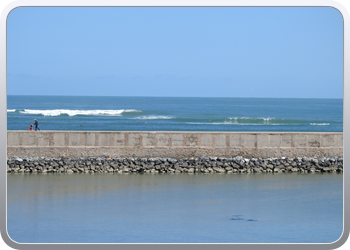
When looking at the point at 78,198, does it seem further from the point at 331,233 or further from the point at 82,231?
the point at 331,233

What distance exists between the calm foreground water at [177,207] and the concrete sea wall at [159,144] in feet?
3.18

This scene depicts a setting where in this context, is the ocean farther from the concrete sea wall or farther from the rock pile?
the concrete sea wall

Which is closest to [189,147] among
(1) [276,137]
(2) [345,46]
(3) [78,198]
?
(1) [276,137]

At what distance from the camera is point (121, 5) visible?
15.1 feet

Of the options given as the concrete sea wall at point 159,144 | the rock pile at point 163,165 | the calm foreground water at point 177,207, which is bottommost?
the calm foreground water at point 177,207

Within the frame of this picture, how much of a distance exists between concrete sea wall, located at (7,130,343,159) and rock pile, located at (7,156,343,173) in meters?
0.27

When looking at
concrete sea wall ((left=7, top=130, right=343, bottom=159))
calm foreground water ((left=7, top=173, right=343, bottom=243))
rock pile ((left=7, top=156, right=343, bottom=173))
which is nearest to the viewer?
calm foreground water ((left=7, top=173, right=343, bottom=243))

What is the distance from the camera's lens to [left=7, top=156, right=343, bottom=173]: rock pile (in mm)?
14938

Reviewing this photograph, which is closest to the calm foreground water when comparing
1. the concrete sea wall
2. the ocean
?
the ocean

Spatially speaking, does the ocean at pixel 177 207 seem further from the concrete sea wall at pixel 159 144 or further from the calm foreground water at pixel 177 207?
the concrete sea wall at pixel 159 144

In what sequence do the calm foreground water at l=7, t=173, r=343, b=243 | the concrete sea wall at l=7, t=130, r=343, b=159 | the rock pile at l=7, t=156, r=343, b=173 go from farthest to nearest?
the concrete sea wall at l=7, t=130, r=343, b=159 < the rock pile at l=7, t=156, r=343, b=173 < the calm foreground water at l=7, t=173, r=343, b=243

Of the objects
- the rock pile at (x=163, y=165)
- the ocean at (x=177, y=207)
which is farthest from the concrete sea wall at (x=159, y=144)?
the ocean at (x=177, y=207)

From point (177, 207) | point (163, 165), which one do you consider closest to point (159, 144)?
point (163, 165)

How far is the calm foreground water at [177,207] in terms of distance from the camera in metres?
7.88
